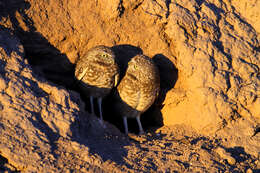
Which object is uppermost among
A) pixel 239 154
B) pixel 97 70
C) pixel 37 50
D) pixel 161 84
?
pixel 161 84

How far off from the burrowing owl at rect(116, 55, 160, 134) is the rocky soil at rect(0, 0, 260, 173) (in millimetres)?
398

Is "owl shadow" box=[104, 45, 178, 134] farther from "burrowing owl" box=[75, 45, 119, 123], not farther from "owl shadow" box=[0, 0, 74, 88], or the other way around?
"owl shadow" box=[0, 0, 74, 88]

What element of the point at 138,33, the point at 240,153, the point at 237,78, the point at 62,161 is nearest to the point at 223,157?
the point at 240,153

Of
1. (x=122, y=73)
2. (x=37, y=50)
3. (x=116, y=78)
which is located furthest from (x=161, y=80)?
(x=37, y=50)

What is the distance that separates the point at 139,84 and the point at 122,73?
1.78 ft

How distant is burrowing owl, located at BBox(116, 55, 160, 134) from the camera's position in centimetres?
479

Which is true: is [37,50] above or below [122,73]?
below

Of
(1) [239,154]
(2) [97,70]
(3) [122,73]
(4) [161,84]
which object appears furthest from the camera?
(4) [161,84]

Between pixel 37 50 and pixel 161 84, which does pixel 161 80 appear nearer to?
pixel 161 84

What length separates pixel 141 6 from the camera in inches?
201

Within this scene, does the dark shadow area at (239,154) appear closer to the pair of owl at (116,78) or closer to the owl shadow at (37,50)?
the pair of owl at (116,78)

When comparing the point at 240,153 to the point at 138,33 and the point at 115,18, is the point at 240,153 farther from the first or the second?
the point at 115,18

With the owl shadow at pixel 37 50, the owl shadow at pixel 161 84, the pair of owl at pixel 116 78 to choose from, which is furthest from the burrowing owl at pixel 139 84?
the owl shadow at pixel 37 50

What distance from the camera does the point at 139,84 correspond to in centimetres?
483
